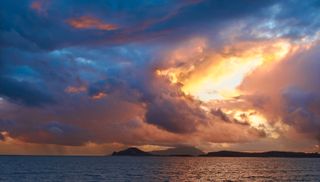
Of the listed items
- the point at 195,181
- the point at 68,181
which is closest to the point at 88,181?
the point at 68,181

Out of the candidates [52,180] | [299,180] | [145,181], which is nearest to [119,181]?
[145,181]

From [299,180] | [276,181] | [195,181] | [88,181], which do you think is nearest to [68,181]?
[88,181]

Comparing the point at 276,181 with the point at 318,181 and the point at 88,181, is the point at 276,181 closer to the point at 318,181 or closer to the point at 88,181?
the point at 318,181

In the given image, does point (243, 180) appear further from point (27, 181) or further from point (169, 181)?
point (27, 181)

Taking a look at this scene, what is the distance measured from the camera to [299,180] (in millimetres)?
118250

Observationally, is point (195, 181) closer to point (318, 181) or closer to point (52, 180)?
point (318, 181)

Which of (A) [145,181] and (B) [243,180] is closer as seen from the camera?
(A) [145,181]

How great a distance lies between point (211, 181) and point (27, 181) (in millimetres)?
52044

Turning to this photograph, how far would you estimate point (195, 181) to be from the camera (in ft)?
381

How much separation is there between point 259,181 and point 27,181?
65.7 meters

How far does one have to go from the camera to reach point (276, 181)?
373 ft

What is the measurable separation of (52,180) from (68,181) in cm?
793

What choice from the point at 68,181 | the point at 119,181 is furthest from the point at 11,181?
the point at 119,181

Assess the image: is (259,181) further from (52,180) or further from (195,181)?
(52,180)
